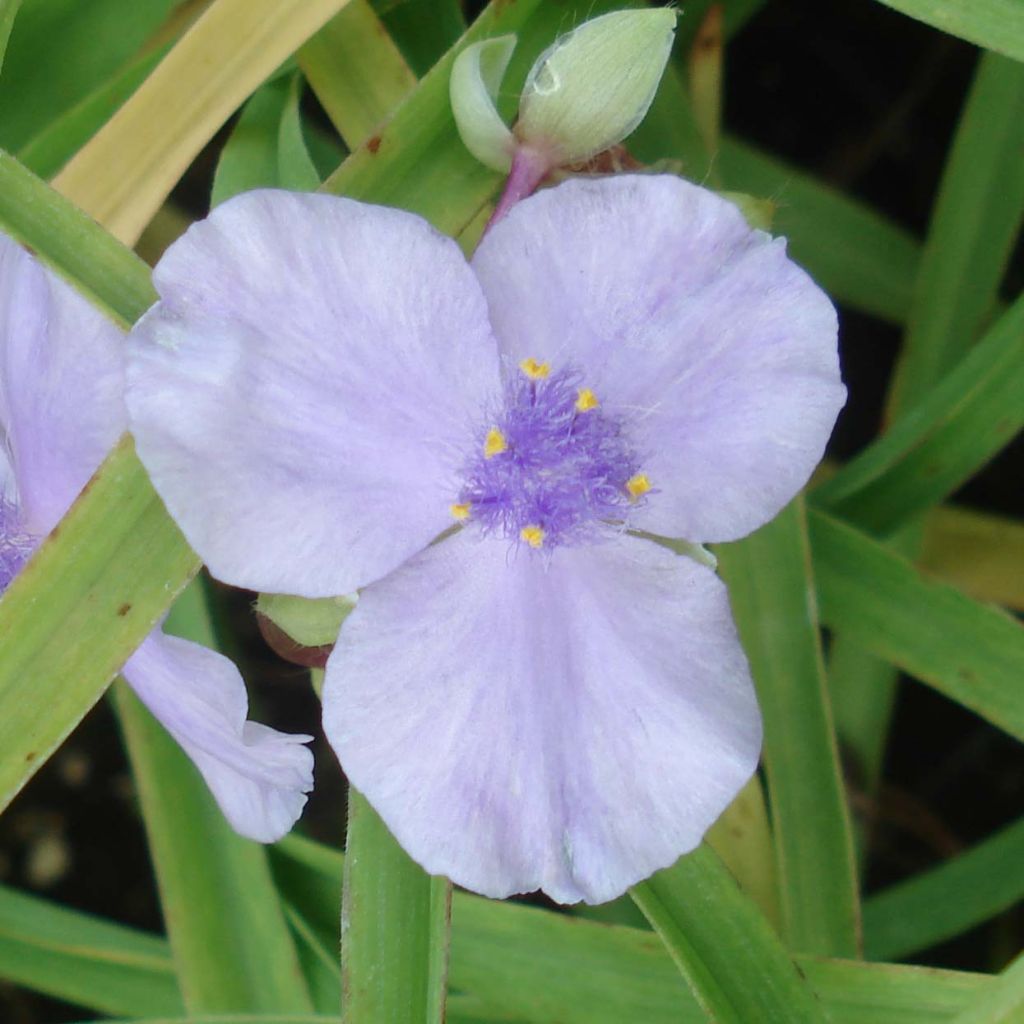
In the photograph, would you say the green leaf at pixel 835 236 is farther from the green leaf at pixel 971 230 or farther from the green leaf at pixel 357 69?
the green leaf at pixel 357 69

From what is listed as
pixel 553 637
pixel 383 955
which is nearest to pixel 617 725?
pixel 553 637

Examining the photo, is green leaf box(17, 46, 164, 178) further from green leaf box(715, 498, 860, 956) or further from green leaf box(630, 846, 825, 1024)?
green leaf box(630, 846, 825, 1024)

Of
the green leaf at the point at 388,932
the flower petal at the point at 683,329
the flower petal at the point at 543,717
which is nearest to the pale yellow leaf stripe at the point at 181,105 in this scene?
the flower petal at the point at 683,329

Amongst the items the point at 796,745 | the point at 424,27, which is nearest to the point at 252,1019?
the point at 796,745

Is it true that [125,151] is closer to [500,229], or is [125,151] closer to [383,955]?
[500,229]

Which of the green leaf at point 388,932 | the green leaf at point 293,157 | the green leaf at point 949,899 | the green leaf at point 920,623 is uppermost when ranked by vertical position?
the green leaf at point 293,157

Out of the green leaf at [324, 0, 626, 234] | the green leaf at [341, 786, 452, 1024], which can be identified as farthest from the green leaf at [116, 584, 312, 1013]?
the green leaf at [324, 0, 626, 234]
